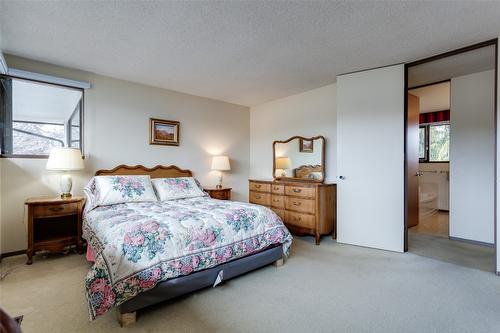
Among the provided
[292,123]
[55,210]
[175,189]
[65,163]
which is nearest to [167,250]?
[175,189]

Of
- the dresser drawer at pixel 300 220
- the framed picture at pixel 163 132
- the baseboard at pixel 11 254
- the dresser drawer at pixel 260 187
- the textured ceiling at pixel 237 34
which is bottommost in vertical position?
the baseboard at pixel 11 254

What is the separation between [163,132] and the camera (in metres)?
4.20

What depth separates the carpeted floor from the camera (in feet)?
5.70

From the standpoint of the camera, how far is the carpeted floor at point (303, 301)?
1.74 m

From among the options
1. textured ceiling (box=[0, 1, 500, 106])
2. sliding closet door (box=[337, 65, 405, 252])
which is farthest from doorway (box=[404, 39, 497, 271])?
textured ceiling (box=[0, 1, 500, 106])

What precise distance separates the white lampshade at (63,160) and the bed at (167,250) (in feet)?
1.88

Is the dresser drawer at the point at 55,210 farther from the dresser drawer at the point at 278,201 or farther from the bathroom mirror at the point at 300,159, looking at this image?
the bathroom mirror at the point at 300,159

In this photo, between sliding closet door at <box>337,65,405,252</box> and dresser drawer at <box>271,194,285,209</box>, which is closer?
sliding closet door at <box>337,65,405,252</box>

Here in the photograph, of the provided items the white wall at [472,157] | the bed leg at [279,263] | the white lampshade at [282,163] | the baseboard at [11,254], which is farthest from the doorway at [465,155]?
the baseboard at [11,254]

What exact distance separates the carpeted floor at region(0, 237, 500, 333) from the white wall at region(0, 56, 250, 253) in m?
0.87

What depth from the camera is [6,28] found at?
93.1 inches

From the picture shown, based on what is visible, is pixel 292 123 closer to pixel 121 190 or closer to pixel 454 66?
pixel 454 66

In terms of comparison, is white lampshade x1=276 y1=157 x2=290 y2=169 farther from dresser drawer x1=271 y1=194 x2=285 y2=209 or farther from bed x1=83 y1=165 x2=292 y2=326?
bed x1=83 y1=165 x2=292 y2=326

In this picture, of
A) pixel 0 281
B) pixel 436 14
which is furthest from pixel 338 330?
pixel 0 281
